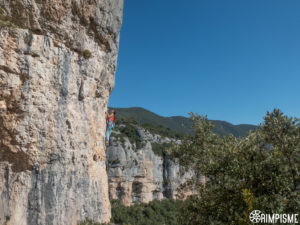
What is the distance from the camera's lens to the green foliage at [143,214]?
38.1 meters

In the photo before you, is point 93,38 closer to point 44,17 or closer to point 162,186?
point 44,17

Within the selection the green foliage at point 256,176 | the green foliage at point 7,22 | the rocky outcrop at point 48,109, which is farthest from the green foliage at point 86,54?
the green foliage at point 256,176

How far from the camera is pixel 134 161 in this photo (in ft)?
151

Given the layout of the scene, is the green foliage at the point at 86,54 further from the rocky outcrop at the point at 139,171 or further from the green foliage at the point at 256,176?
the rocky outcrop at the point at 139,171

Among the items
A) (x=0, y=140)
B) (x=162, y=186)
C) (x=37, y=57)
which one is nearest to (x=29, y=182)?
(x=0, y=140)

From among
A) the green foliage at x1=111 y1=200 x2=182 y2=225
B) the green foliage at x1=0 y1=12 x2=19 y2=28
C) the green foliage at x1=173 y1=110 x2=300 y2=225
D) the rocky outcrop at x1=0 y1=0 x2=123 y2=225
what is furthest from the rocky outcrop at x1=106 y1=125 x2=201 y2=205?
the green foliage at x1=173 y1=110 x2=300 y2=225

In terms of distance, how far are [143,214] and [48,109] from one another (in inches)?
1399

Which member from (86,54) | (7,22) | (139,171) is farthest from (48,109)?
(139,171)

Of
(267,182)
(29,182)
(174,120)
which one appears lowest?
(29,182)

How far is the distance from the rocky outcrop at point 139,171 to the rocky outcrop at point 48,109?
91.3 ft

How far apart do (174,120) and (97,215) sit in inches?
4369

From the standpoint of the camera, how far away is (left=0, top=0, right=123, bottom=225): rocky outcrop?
443 inches

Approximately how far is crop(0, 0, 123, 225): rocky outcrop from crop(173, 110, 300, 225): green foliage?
8315 millimetres

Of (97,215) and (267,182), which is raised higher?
(267,182)
